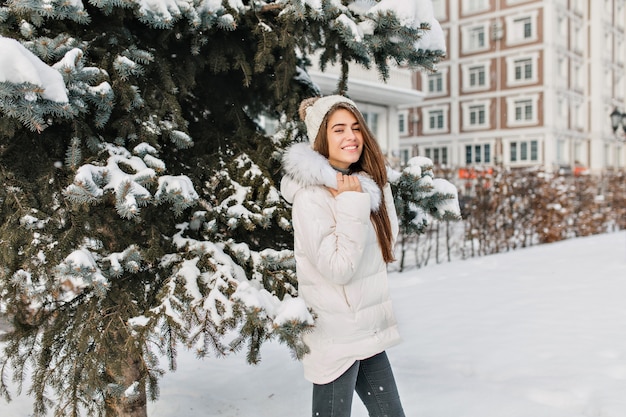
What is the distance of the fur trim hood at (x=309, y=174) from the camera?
7.22ft

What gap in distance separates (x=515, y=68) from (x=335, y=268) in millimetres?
40289

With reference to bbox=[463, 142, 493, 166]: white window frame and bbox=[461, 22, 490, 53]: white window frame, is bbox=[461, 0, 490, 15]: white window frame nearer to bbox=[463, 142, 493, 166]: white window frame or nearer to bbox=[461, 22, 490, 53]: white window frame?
bbox=[461, 22, 490, 53]: white window frame

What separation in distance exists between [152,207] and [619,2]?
51503 mm

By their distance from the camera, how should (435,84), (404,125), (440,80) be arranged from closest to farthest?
1. (440,80)
2. (435,84)
3. (404,125)

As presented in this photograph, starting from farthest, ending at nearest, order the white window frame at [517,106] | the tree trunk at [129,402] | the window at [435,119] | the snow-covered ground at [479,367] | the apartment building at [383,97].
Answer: the window at [435,119] → the white window frame at [517,106] → the apartment building at [383,97] → the snow-covered ground at [479,367] → the tree trunk at [129,402]

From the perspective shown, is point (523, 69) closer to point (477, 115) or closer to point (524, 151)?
point (477, 115)

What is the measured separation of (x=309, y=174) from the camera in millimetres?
2201

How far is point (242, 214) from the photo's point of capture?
279cm

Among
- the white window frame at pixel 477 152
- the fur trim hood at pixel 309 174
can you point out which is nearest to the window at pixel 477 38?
the white window frame at pixel 477 152

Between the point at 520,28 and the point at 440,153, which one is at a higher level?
the point at 520,28

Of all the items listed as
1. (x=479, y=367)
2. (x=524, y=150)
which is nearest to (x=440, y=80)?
(x=524, y=150)

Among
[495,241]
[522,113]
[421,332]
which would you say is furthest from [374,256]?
[522,113]

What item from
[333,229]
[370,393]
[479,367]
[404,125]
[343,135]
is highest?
[404,125]

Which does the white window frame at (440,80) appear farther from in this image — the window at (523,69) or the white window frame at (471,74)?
the window at (523,69)
